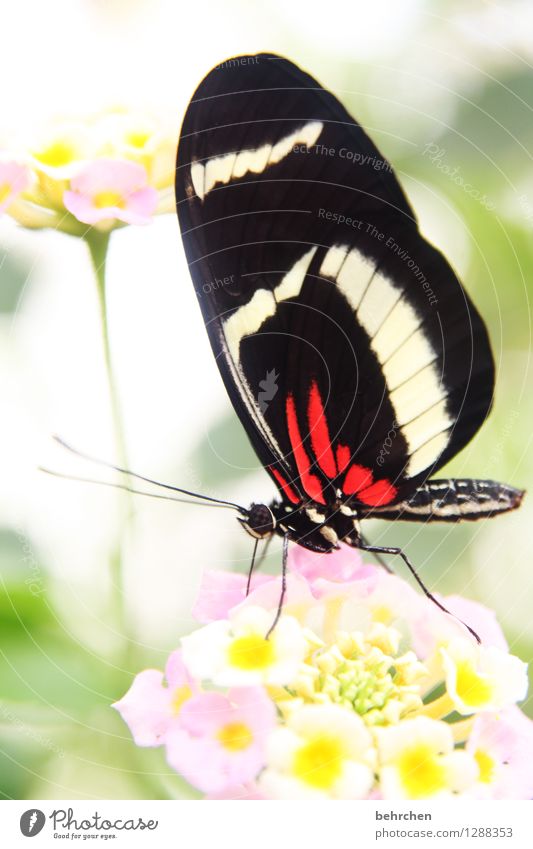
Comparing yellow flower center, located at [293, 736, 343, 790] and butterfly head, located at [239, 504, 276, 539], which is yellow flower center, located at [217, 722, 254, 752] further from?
butterfly head, located at [239, 504, 276, 539]

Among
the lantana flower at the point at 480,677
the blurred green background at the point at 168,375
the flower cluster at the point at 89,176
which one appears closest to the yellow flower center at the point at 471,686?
the lantana flower at the point at 480,677

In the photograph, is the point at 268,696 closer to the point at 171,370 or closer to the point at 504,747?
the point at 504,747

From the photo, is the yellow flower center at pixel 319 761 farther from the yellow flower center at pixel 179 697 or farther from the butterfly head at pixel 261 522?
the butterfly head at pixel 261 522

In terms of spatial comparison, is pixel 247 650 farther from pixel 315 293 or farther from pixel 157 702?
pixel 315 293

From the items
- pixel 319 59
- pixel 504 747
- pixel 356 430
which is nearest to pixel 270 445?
pixel 356 430

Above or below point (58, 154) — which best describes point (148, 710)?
below

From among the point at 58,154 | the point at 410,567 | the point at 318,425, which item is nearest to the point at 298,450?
the point at 318,425

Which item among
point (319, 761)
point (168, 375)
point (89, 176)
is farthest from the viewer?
point (168, 375)
